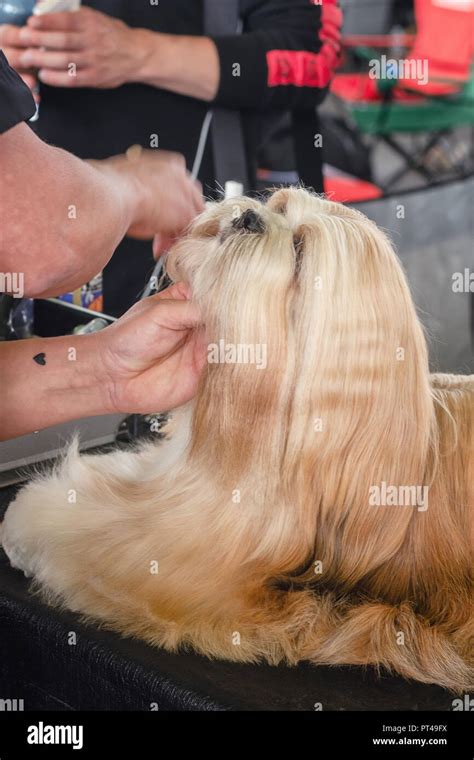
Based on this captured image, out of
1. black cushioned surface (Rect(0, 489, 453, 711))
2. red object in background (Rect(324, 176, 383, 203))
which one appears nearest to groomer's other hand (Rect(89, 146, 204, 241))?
black cushioned surface (Rect(0, 489, 453, 711))

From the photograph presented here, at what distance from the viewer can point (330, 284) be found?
4.42 feet

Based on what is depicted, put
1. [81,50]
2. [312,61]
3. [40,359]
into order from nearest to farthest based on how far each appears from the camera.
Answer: [40,359] → [81,50] → [312,61]

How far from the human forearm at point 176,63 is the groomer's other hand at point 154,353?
1.04 m

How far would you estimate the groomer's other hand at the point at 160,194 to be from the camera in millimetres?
1586

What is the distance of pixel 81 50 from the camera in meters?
2.30

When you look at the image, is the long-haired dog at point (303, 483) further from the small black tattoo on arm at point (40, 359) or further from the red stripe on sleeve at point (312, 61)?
the red stripe on sleeve at point (312, 61)

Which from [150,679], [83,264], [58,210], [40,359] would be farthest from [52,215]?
[150,679]

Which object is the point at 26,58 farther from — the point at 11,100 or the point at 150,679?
the point at 150,679

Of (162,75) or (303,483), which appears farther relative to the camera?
(162,75)

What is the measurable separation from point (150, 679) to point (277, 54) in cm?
169

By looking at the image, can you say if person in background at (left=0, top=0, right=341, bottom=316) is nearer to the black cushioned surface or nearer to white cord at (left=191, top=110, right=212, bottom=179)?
white cord at (left=191, top=110, right=212, bottom=179)

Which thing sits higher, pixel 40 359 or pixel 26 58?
pixel 26 58

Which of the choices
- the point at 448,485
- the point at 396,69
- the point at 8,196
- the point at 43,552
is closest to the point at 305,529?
the point at 448,485

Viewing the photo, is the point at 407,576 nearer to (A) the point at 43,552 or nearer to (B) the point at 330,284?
(B) the point at 330,284
